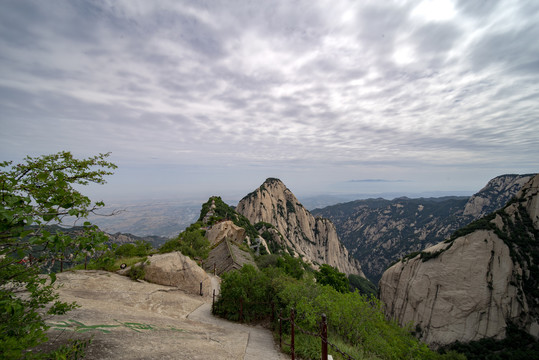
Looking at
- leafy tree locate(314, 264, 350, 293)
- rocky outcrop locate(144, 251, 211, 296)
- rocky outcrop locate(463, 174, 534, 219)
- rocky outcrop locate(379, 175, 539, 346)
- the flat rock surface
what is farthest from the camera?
rocky outcrop locate(463, 174, 534, 219)

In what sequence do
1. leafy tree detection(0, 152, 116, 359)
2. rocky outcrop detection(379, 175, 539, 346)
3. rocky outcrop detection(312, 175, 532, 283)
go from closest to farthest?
leafy tree detection(0, 152, 116, 359) < rocky outcrop detection(379, 175, 539, 346) < rocky outcrop detection(312, 175, 532, 283)

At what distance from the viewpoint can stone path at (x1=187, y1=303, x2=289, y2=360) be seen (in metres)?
10.6

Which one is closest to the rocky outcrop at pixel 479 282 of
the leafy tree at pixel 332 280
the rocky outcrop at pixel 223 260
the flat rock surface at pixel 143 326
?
the leafy tree at pixel 332 280

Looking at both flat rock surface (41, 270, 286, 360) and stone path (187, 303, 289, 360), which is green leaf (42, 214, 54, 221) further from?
stone path (187, 303, 289, 360)

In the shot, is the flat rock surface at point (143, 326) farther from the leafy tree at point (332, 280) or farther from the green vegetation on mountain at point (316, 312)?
the leafy tree at point (332, 280)

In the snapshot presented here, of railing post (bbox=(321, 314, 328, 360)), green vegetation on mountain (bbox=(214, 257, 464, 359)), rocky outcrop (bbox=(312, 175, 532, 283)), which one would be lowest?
rocky outcrop (bbox=(312, 175, 532, 283))

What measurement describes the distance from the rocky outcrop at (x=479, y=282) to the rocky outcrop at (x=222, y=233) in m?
45.8

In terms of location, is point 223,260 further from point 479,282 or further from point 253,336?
point 479,282

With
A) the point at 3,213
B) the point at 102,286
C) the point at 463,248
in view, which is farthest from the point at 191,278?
the point at 463,248

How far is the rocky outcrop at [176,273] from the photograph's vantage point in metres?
20.2

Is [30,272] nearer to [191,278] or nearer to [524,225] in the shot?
[191,278]

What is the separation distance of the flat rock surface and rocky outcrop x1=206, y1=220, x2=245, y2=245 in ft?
79.4

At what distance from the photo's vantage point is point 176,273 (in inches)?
827

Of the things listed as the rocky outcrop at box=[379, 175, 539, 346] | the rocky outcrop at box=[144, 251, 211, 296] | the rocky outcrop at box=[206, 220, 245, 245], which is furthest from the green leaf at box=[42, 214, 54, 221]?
the rocky outcrop at box=[379, 175, 539, 346]
